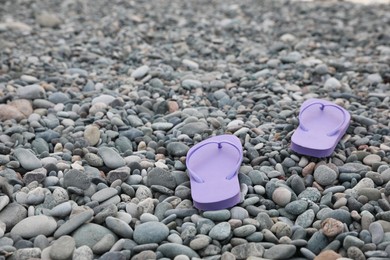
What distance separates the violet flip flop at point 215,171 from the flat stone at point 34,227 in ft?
1.50

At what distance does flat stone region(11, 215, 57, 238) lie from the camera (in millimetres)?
1482

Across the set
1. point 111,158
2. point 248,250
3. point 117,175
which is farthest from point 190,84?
point 248,250

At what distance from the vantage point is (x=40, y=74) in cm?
280

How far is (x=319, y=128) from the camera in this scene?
→ 204 cm

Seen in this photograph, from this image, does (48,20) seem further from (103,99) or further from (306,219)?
(306,219)

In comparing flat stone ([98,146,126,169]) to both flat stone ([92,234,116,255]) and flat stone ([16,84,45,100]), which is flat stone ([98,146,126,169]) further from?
flat stone ([16,84,45,100])

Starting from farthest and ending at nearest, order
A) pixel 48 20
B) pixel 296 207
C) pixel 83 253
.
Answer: pixel 48 20 < pixel 296 207 < pixel 83 253

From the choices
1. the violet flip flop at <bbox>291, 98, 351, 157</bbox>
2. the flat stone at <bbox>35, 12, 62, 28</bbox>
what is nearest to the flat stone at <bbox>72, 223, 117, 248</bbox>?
the violet flip flop at <bbox>291, 98, 351, 157</bbox>

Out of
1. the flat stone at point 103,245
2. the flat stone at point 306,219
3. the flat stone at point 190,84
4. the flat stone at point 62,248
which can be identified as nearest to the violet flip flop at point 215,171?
the flat stone at point 306,219

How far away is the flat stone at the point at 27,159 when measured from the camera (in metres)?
1.81

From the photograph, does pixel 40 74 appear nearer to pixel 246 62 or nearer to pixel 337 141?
pixel 246 62

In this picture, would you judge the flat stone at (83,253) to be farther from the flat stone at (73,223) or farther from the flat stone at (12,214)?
the flat stone at (12,214)

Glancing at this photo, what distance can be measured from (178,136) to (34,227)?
29.1 inches

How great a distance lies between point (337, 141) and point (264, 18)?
7.92 ft
